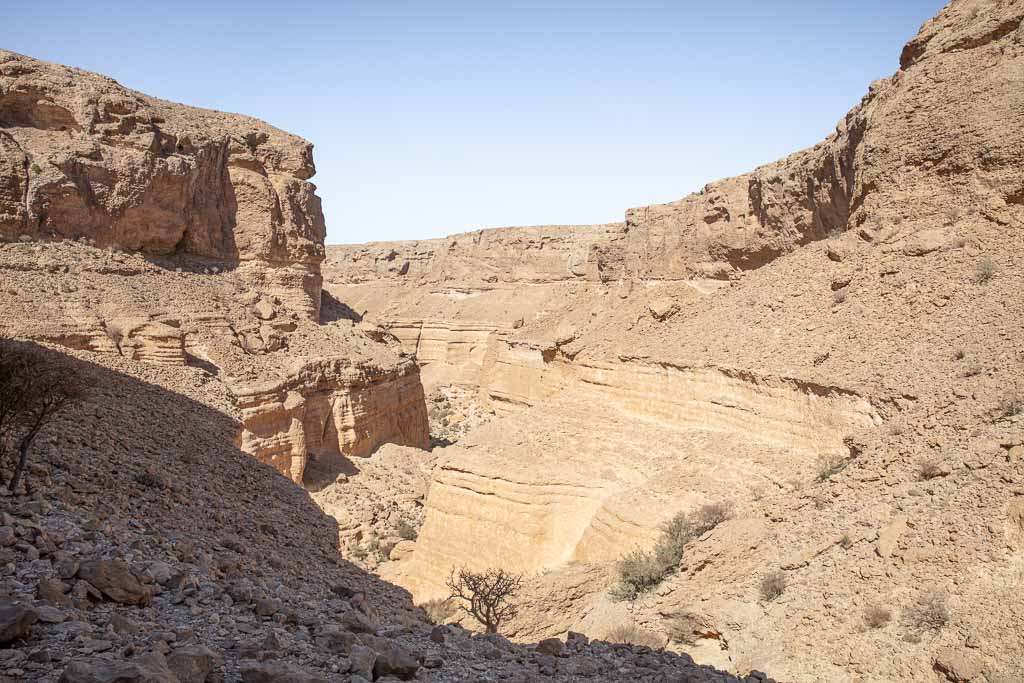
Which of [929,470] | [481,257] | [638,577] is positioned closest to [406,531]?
[638,577]

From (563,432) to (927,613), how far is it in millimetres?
10257

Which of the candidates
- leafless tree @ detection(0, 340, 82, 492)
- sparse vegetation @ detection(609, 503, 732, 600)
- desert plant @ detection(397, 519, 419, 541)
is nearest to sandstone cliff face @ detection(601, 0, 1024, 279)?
sparse vegetation @ detection(609, 503, 732, 600)

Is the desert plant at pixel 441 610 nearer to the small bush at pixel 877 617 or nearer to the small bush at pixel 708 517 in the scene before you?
the small bush at pixel 708 517

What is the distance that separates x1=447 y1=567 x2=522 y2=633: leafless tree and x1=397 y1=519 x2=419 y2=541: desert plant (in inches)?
177

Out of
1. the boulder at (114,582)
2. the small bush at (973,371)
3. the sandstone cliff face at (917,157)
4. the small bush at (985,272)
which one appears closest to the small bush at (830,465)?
the small bush at (973,371)

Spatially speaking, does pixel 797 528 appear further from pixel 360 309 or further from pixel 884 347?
pixel 360 309

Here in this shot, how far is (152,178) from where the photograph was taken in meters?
27.8

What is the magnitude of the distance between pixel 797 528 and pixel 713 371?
5.62 meters

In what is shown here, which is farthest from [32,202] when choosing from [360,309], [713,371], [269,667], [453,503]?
[360,309]

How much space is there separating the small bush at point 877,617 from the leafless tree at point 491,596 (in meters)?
5.19

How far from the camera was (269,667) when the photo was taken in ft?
16.0

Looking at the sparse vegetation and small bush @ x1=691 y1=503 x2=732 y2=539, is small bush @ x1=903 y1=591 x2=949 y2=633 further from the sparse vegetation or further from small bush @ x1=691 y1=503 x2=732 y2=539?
small bush @ x1=691 y1=503 x2=732 y2=539

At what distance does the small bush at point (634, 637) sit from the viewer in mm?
9789

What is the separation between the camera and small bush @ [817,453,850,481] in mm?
12070
